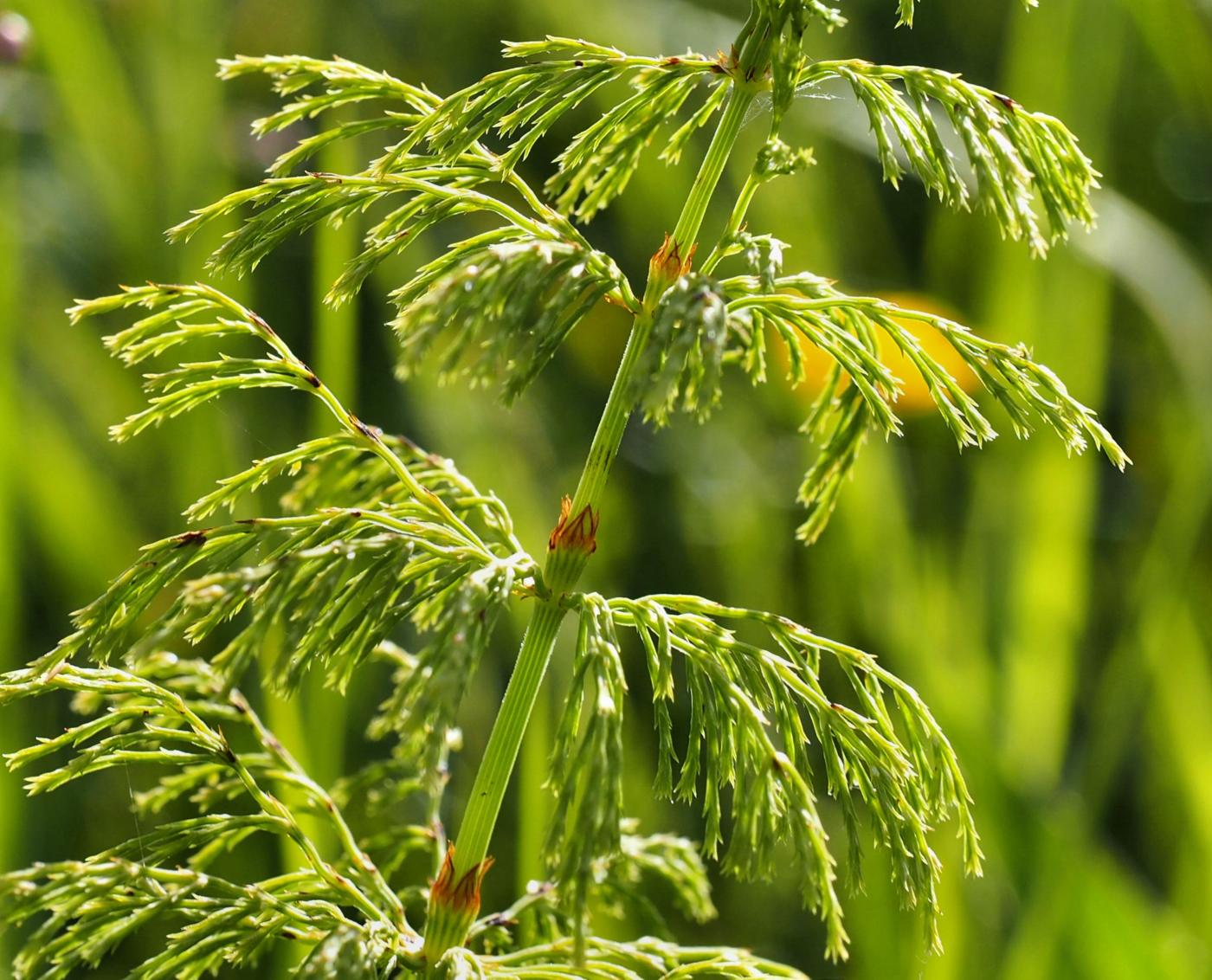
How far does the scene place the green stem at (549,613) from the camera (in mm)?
965

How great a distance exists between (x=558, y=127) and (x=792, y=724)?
101 inches

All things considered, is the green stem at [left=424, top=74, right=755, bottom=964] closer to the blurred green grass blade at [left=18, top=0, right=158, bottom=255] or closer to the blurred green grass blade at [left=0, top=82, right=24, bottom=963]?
the blurred green grass blade at [left=0, top=82, right=24, bottom=963]

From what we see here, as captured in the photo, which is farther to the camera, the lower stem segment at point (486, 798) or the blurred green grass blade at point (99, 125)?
the blurred green grass blade at point (99, 125)

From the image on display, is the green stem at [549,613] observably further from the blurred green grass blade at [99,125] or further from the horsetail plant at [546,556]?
the blurred green grass blade at [99,125]

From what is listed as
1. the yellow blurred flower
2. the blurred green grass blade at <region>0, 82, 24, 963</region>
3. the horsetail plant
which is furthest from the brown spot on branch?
the yellow blurred flower

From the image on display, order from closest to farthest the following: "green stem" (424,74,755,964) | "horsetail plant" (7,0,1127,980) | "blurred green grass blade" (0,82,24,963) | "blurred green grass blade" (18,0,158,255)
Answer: "horsetail plant" (7,0,1127,980)
"green stem" (424,74,755,964)
"blurred green grass blade" (0,82,24,963)
"blurred green grass blade" (18,0,158,255)

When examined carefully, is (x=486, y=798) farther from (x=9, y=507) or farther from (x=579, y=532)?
(x=9, y=507)

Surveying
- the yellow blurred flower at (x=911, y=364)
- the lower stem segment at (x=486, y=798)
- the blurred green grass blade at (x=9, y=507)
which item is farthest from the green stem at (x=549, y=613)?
the yellow blurred flower at (x=911, y=364)

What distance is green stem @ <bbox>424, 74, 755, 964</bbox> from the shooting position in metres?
0.96

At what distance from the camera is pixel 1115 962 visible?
6.32ft

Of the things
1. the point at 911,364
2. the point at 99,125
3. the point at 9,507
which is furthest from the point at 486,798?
the point at 99,125

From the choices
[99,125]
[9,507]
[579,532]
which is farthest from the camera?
[99,125]

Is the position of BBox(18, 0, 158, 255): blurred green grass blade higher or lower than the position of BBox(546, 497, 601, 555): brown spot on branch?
higher

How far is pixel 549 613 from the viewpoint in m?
1.01
